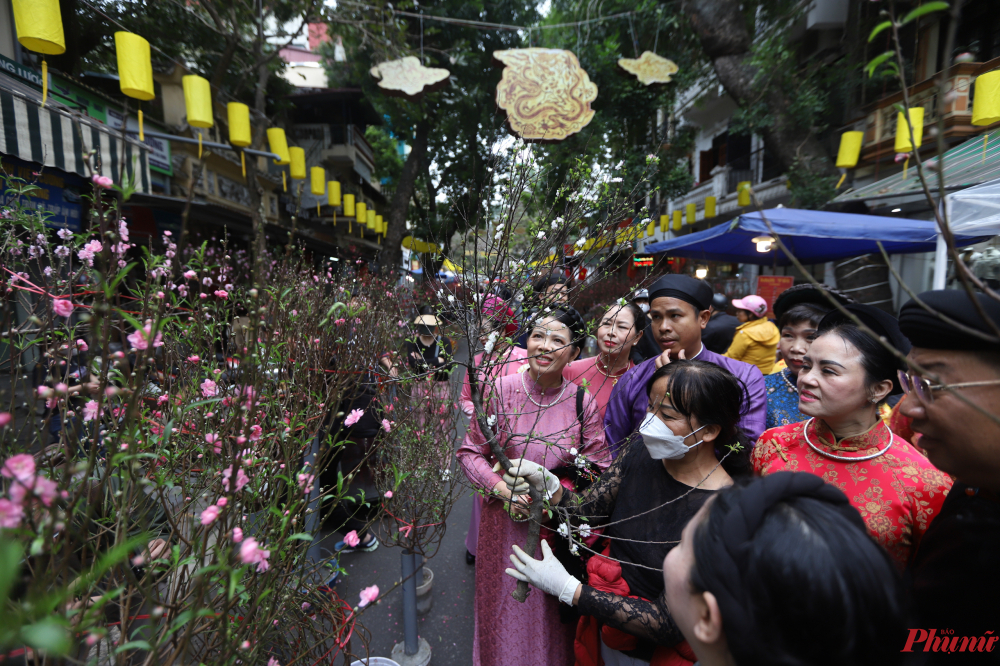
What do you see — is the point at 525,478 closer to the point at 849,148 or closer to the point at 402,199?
the point at 849,148

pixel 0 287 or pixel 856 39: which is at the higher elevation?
pixel 856 39

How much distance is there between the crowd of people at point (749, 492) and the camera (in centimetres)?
75

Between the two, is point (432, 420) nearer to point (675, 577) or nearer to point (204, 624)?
point (204, 624)

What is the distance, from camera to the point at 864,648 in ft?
2.37

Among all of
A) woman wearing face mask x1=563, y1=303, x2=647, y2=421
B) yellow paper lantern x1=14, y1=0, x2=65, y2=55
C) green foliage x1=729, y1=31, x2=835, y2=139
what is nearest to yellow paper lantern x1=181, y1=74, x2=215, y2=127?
yellow paper lantern x1=14, y1=0, x2=65, y2=55

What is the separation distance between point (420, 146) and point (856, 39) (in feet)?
30.9

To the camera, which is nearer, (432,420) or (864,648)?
(864,648)

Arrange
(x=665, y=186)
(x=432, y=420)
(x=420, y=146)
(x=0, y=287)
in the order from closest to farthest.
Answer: (x=0, y=287) < (x=432, y=420) < (x=665, y=186) < (x=420, y=146)

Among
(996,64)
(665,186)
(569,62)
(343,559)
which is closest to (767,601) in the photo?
(343,559)

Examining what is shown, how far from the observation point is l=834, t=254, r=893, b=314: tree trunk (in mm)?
6160

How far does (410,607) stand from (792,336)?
263cm

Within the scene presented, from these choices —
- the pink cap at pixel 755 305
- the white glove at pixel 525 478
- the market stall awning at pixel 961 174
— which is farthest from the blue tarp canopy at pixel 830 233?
the white glove at pixel 525 478

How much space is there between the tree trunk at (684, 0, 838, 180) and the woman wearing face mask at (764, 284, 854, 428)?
6.36 meters

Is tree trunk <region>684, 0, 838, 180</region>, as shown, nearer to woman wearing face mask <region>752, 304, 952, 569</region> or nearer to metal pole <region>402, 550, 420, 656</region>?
woman wearing face mask <region>752, 304, 952, 569</region>
